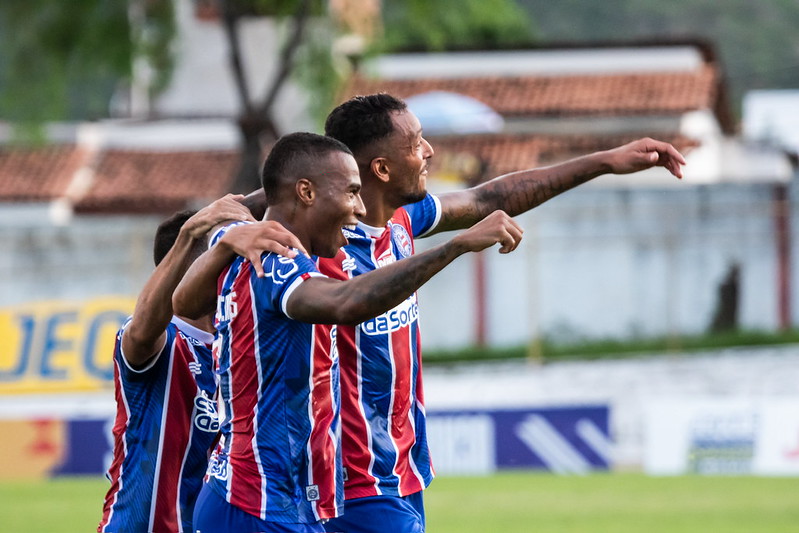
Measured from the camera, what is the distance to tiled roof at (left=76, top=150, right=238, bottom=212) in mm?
29877

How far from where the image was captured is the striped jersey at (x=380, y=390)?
5117 mm

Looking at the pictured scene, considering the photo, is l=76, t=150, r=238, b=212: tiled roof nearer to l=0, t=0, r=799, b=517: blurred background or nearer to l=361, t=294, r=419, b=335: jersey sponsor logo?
l=0, t=0, r=799, b=517: blurred background

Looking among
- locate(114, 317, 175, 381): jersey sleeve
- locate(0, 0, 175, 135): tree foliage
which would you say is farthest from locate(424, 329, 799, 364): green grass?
locate(114, 317, 175, 381): jersey sleeve

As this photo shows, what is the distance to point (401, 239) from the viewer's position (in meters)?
5.44

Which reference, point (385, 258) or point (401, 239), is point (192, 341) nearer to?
point (385, 258)

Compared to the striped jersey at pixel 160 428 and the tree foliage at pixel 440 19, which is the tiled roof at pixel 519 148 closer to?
the tree foliage at pixel 440 19

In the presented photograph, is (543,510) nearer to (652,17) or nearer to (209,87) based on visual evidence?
(209,87)

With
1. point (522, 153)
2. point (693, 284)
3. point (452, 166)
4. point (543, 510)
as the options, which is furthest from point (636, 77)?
point (543, 510)

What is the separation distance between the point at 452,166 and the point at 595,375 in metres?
6.30

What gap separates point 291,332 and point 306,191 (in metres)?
0.44

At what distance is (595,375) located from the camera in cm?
2281

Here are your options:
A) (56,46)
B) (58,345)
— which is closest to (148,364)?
(58,345)

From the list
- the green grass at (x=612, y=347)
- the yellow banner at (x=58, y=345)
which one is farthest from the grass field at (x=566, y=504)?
the green grass at (x=612, y=347)

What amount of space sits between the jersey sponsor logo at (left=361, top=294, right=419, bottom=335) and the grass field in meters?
8.01
